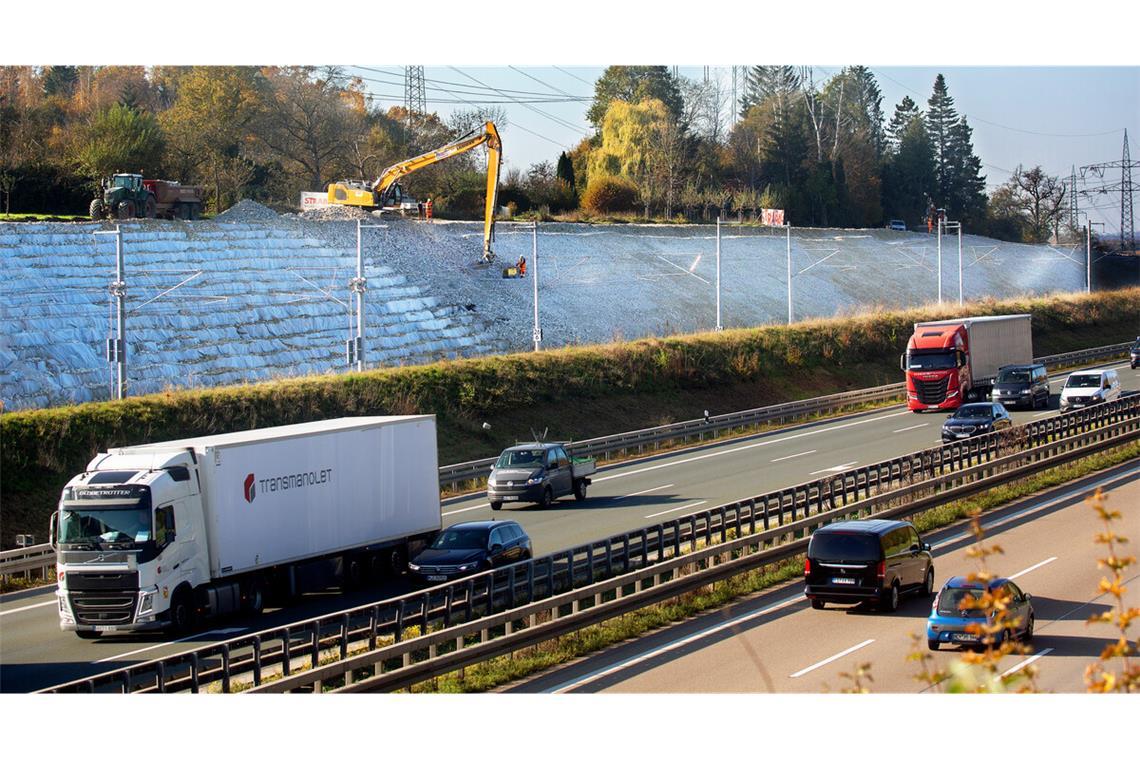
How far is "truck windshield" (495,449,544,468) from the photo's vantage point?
39469 mm

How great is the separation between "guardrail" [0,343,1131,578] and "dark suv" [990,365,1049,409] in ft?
26.0

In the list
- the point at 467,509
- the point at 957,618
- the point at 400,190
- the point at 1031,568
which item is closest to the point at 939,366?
the point at 467,509

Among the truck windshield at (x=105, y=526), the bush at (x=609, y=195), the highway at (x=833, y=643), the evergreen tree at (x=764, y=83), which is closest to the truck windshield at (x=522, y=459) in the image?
the highway at (x=833, y=643)

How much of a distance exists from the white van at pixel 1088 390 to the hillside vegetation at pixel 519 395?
16779 millimetres

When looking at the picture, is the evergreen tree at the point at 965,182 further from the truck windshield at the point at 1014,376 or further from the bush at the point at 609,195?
the truck windshield at the point at 1014,376

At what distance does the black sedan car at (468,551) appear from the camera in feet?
86.2

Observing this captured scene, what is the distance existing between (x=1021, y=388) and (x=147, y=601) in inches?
1756

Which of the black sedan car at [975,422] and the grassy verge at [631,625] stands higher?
the black sedan car at [975,422]

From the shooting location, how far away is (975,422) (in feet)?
154

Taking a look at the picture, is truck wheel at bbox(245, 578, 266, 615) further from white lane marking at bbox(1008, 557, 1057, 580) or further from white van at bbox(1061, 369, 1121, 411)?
white van at bbox(1061, 369, 1121, 411)

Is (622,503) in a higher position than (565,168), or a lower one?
lower

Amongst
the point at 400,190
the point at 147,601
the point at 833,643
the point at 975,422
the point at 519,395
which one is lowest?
the point at 833,643

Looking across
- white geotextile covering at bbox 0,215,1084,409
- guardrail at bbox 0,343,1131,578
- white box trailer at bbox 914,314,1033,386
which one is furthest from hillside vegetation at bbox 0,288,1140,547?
white box trailer at bbox 914,314,1033,386

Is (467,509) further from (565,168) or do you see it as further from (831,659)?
(565,168)
